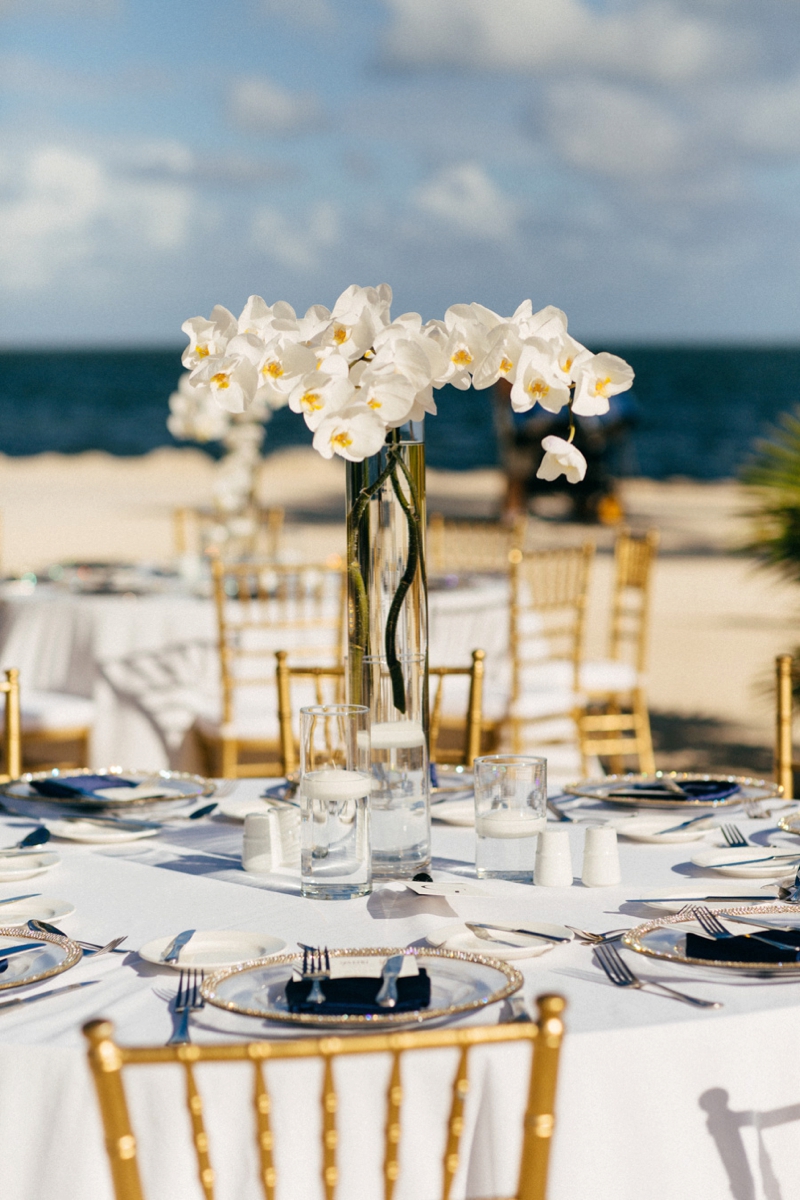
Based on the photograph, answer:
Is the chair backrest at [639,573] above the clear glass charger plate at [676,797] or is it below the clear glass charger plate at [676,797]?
above

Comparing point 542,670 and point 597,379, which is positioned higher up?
point 597,379

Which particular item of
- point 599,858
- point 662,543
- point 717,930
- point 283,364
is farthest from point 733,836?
point 662,543

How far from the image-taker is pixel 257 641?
4.79 m

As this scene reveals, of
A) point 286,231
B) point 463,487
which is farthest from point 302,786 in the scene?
point 286,231

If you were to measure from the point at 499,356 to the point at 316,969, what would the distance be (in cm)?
80

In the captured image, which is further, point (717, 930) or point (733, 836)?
point (733, 836)

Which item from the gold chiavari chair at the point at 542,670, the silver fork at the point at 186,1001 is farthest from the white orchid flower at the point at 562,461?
the gold chiavari chair at the point at 542,670

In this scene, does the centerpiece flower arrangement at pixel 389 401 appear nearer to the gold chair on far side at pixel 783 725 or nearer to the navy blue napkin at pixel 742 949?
the navy blue napkin at pixel 742 949

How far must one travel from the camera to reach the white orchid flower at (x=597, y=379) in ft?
6.09

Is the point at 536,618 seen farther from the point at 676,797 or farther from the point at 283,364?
the point at 283,364

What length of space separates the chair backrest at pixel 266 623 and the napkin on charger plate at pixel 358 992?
9.58 ft

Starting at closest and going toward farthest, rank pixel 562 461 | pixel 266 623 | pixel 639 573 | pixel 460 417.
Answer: pixel 562 461 → pixel 266 623 → pixel 639 573 → pixel 460 417

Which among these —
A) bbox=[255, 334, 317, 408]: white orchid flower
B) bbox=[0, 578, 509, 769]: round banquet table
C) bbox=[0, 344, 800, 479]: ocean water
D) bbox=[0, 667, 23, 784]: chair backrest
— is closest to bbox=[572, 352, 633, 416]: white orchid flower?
bbox=[255, 334, 317, 408]: white orchid flower

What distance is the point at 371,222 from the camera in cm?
4972
